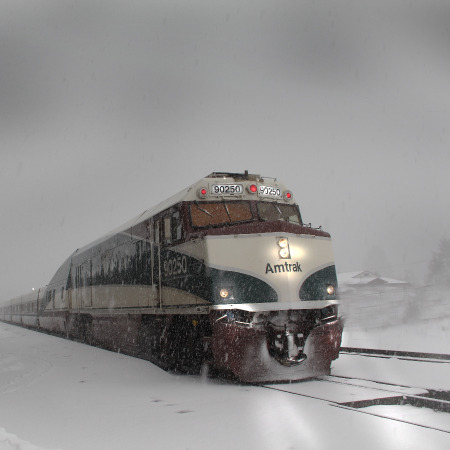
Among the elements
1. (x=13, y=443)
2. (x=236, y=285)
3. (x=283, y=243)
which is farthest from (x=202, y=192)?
(x=13, y=443)

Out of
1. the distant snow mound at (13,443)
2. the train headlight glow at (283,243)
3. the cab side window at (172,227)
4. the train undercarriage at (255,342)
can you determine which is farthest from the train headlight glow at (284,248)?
the distant snow mound at (13,443)

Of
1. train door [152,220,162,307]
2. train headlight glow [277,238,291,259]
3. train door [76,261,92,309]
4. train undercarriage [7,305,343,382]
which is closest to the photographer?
train undercarriage [7,305,343,382]

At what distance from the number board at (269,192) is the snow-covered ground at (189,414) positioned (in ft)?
10.8

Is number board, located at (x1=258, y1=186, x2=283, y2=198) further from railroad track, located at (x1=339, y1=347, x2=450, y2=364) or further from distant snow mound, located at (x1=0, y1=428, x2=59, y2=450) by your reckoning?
distant snow mound, located at (x1=0, y1=428, x2=59, y2=450)

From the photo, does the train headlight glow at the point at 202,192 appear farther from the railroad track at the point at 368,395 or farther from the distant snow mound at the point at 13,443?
the distant snow mound at the point at 13,443

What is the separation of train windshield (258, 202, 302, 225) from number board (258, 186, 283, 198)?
0.17 meters

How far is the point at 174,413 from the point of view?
590 cm

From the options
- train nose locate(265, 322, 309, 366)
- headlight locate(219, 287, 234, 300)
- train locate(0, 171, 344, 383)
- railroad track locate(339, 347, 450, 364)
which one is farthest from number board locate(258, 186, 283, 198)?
railroad track locate(339, 347, 450, 364)

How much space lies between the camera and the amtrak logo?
779 centimetres

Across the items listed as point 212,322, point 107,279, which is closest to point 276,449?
point 212,322

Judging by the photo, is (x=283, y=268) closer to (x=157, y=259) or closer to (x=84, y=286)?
(x=157, y=259)

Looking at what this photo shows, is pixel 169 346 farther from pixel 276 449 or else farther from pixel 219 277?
pixel 276 449

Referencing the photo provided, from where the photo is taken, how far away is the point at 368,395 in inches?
255

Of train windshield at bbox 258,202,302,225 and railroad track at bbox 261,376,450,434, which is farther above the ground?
train windshield at bbox 258,202,302,225
